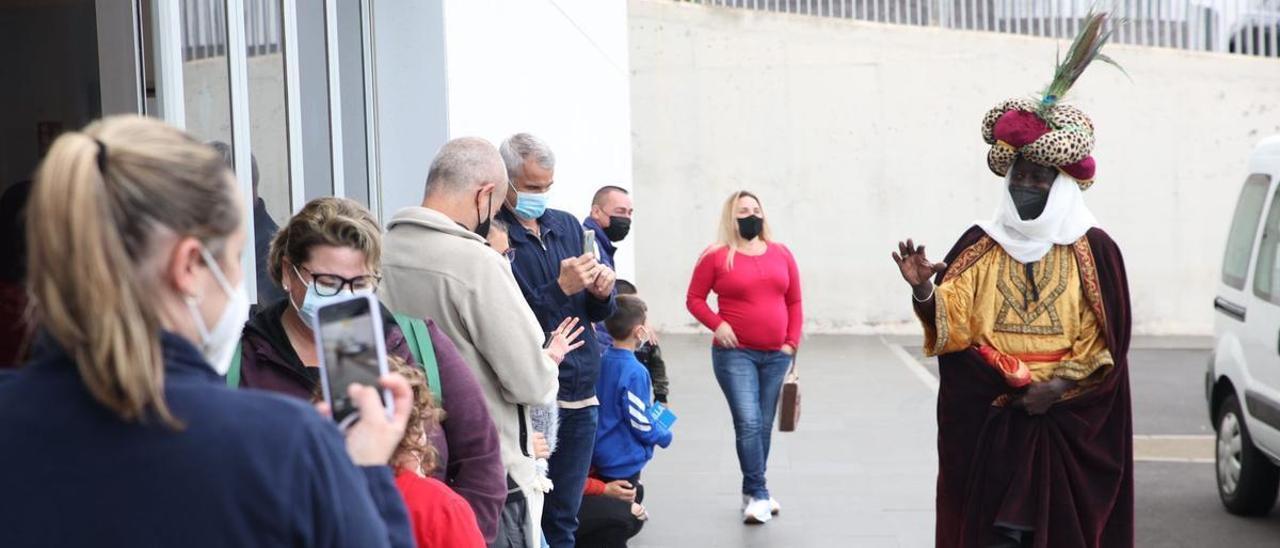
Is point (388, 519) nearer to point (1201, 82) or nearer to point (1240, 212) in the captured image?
point (1240, 212)

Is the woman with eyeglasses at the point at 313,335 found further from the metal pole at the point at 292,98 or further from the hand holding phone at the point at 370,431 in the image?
the metal pole at the point at 292,98

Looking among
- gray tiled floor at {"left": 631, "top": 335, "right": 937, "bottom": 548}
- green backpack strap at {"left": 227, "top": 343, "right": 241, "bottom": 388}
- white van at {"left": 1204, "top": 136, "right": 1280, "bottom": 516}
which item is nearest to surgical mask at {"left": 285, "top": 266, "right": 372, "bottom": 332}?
green backpack strap at {"left": 227, "top": 343, "right": 241, "bottom": 388}

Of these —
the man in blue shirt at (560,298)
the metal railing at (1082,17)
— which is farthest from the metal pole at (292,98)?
the metal railing at (1082,17)

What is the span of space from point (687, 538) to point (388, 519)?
5948 millimetres

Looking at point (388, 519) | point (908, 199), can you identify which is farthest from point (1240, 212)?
point (908, 199)

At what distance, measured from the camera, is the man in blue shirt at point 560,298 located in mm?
5645

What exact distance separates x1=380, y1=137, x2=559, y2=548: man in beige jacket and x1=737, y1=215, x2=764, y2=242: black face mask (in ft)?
13.4

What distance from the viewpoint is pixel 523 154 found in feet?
19.8

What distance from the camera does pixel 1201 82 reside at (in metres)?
19.2

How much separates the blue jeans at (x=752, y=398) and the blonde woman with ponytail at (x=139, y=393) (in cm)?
650

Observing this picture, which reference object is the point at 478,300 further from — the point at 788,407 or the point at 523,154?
the point at 788,407

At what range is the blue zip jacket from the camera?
21.1 feet

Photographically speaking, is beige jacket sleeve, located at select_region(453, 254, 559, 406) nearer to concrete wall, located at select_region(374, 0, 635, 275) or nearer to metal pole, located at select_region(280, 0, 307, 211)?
metal pole, located at select_region(280, 0, 307, 211)

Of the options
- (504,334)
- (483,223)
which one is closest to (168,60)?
(483,223)
